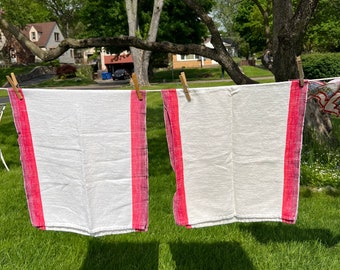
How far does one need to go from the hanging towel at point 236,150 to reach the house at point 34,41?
52.2 meters

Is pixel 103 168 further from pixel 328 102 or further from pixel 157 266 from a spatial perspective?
pixel 328 102

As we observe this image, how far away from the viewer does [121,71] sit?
39750 millimetres

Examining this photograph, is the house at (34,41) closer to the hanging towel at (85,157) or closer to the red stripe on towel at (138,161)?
the hanging towel at (85,157)

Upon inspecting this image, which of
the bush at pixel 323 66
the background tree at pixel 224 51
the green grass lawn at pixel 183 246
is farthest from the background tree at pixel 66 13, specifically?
the green grass lawn at pixel 183 246

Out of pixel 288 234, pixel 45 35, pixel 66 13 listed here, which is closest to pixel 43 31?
pixel 45 35

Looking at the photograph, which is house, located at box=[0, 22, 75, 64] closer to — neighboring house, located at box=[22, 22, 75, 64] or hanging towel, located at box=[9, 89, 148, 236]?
neighboring house, located at box=[22, 22, 75, 64]

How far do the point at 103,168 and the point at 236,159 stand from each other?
967mm

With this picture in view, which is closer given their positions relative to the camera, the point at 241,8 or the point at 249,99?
the point at 249,99

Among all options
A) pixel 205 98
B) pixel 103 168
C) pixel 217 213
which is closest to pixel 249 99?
pixel 205 98

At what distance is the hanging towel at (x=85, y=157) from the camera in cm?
277

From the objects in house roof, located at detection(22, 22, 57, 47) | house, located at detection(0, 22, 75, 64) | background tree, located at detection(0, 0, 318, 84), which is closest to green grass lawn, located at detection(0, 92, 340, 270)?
background tree, located at detection(0, 0, 318, 84)

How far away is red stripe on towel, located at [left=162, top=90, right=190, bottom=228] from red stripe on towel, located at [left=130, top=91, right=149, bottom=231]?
168mm

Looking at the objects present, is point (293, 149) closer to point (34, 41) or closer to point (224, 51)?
point (224, 51)

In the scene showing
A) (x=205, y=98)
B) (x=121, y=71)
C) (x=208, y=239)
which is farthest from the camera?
(x=121, y=71)
